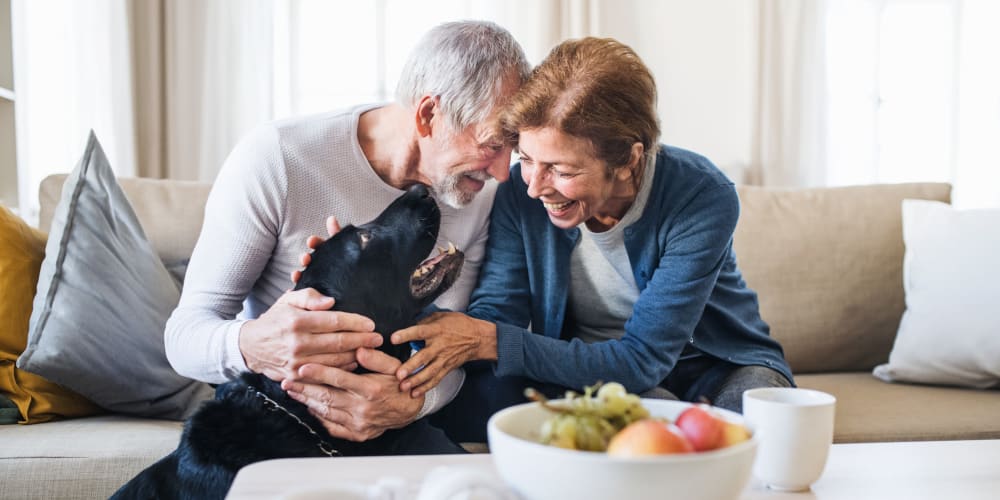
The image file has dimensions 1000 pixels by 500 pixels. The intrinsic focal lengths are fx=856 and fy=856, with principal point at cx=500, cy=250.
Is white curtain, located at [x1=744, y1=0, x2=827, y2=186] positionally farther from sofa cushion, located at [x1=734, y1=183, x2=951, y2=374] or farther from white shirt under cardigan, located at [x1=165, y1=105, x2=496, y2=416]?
white shirt under cardigan, located at [x1=165, y1=105, x2=496, y2=416]

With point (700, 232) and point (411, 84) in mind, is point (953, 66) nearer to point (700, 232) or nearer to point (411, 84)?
point (700, 232)

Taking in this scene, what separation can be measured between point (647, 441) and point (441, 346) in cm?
73

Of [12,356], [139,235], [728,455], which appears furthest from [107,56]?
[728,455]

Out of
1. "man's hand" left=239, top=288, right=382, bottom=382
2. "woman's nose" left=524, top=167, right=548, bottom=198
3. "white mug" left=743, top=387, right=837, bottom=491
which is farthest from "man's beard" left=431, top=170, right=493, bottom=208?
"white mug" left=743, top=387, right=837, bottom=491

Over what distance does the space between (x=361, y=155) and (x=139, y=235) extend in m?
0.59

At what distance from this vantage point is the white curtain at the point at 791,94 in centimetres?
335

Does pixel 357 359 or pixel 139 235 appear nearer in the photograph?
pixel 357 359

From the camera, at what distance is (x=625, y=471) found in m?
0.68

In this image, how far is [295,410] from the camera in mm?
1286

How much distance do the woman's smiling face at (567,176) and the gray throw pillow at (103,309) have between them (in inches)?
32.0

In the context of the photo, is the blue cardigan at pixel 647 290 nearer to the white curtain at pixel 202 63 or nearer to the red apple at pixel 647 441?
the red apple at pixel 647 441

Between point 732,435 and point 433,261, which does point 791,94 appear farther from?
point 732,435

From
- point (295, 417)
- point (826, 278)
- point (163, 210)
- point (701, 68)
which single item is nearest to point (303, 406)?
point (295, 417)

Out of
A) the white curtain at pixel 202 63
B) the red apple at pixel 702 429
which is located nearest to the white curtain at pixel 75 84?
the white curtain at pixel 202 63
